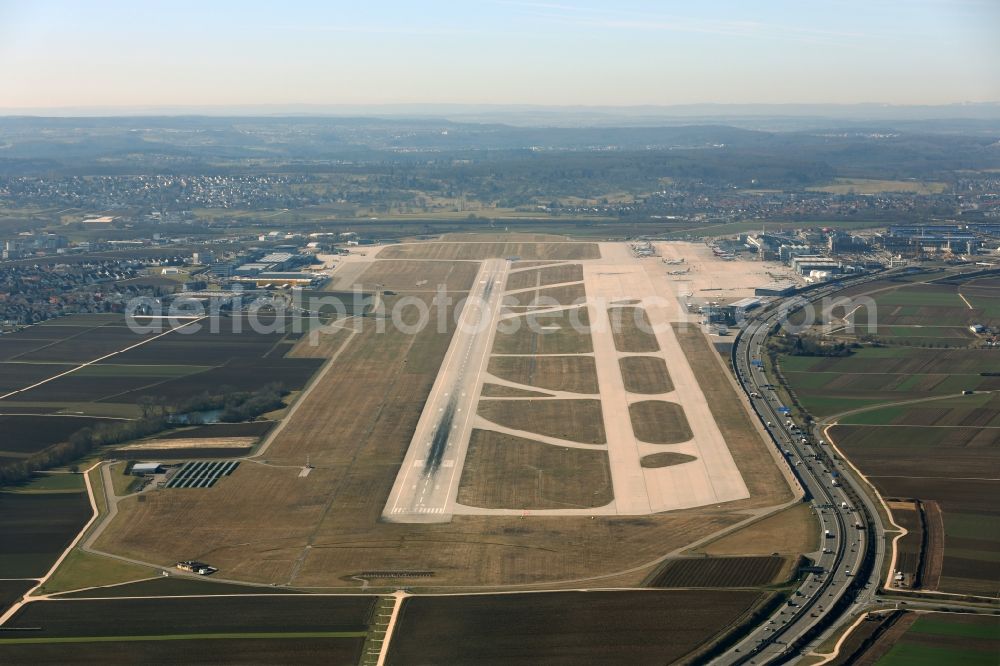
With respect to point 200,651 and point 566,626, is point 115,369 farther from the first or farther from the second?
point 566,626

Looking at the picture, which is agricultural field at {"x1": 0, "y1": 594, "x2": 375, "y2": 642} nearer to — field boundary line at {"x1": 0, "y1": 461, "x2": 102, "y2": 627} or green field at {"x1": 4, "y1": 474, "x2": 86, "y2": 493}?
field boundary line at {"x1": 0, "y1": 461, "x2": 102, "y2": 627}

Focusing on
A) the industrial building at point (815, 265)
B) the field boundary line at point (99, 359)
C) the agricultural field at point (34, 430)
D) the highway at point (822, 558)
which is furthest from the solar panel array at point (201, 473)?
the industrial building at point (815, 265)

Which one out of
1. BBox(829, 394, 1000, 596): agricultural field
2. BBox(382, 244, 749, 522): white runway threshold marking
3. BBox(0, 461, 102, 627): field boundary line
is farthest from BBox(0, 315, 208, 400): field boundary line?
BBox(829, 394, 1000, 596): agricultural field

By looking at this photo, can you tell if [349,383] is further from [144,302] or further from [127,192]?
[127,192]

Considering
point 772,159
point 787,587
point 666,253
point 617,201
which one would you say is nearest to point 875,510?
point 787,587

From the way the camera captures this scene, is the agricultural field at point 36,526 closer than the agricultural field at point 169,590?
No

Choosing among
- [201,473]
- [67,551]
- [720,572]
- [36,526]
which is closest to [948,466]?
[720,572]

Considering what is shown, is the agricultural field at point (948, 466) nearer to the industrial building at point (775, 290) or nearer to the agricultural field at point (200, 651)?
the agricultural field at point (200, 651)
